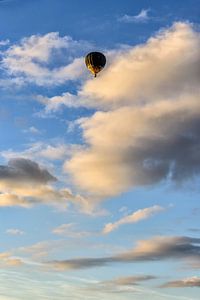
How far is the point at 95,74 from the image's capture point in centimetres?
13962

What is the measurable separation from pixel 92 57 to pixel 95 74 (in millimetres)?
5496

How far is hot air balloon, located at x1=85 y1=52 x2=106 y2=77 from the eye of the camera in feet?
460

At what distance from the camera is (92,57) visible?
14200 centimetres

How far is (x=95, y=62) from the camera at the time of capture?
141125 millimetres

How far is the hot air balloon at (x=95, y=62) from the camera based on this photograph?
460 ft
